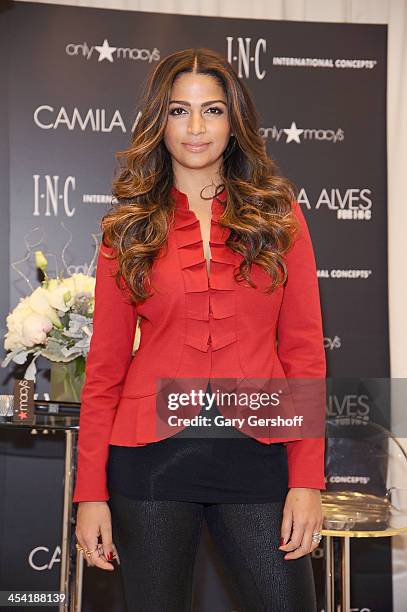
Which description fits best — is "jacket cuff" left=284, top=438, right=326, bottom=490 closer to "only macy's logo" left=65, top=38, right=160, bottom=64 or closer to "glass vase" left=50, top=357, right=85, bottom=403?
"glass vase" left=50, top=357, right=85, bottom=403

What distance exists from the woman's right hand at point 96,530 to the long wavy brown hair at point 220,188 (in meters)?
0.46

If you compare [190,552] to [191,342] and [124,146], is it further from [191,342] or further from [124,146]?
[124,146]

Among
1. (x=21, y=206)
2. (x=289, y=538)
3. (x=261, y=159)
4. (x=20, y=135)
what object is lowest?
(x=289, y=538)

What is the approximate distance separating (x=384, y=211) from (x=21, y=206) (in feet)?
5.10

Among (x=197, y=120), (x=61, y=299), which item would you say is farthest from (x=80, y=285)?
(x=197, y=120)

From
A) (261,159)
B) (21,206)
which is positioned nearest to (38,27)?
(21,206)

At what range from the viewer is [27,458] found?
3676 mm

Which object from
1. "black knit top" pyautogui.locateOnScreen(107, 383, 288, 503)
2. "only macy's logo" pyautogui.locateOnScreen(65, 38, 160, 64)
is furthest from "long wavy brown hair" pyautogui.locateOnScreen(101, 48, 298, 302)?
"only macy's logo" pyautogui.locateOnScreen(65, 38, 160, 64)

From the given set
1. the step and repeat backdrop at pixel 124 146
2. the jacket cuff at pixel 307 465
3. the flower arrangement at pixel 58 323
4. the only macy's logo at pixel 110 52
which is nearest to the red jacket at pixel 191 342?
the jacket cuff at pixel 307 465

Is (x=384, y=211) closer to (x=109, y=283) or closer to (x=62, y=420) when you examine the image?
(x=62, y=420)

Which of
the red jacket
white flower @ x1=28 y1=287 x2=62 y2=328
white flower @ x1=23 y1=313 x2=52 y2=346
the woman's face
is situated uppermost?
the woman's face

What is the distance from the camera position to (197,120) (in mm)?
1926

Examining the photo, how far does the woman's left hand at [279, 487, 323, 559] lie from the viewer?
1767mm

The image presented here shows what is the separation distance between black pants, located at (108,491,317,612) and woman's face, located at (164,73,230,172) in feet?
2.52
